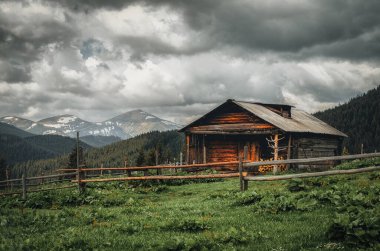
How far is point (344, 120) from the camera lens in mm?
130000

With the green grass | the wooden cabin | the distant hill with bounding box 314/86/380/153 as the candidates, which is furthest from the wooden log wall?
the distant hill with bounding box 314/86/380/153

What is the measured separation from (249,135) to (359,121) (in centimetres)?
10346

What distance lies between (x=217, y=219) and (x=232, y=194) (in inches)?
208

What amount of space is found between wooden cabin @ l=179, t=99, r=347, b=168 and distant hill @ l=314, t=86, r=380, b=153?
75789 mm

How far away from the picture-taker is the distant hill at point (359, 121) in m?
112

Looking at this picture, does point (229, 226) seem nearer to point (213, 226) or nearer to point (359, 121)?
point (213, 226)

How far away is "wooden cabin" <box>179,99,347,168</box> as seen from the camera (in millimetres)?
33156

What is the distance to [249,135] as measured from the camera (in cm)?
3566

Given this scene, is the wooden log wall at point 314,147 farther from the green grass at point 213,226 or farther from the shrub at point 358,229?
the shrub at point 358,229

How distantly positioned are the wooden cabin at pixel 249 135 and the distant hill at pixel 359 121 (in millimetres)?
75789

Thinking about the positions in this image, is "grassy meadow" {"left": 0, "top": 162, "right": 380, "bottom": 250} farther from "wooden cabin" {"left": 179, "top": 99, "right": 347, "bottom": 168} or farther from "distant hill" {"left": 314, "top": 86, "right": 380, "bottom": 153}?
"distant hill" {"left": 314, "top": 86, "right": 380, "bottom": 153}

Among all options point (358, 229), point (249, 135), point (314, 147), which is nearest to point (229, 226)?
point (358, 229)

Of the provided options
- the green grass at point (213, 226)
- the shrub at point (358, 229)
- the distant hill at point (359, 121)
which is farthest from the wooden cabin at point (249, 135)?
the distant hill at point (359, 121)

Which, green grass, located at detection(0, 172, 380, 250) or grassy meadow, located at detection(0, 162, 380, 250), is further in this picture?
green grass, located at detection(0, 172, 380, 250)
